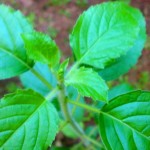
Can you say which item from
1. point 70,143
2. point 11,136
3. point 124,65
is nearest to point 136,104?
point 124,65

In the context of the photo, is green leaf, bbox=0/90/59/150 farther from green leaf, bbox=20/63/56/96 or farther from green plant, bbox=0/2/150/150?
green leaf, bbox=20/63/56/96

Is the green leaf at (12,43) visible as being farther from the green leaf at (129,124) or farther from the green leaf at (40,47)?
the green leaf at (129,124)

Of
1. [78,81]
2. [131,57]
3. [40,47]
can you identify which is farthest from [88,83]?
[131,57]

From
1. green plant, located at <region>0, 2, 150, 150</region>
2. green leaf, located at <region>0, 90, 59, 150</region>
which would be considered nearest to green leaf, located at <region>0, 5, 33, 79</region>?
green plant, located at <region>0, 2, 150, 150</region>

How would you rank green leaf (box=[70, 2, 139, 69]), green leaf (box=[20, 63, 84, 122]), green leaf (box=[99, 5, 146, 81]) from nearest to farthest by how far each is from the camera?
green leaf (box=[70, 2, 139, 69]) < green leaf (box=[99, 5, 146, 81]) < green leaf (box=[20, 63, 84, 122])

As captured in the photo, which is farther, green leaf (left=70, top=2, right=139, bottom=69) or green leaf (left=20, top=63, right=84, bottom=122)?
green leaf (left=20, top=63, right=84, bottom=122)

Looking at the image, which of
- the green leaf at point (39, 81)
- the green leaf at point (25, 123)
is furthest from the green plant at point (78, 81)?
the green leaf at point (39, 81)

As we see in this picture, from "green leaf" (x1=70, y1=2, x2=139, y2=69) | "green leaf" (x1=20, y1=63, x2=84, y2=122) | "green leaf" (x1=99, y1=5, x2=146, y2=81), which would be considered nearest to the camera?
"green leaf" (x1=70, y1=2, x2=139, y2=69)
